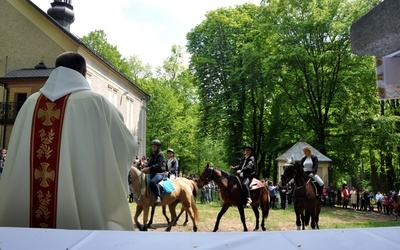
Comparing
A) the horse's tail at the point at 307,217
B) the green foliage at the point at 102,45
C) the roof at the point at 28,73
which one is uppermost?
the green foliage at the point at 102,45

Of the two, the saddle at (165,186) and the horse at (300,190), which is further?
the saddle at (165,186)

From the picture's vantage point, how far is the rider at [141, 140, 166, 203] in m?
11.4

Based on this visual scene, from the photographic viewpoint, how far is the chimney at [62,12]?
34500 mm

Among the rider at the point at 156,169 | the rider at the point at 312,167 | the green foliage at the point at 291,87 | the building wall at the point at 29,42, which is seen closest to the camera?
the rider at the point at 312,167

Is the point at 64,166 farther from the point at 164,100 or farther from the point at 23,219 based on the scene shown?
the point at 164,100

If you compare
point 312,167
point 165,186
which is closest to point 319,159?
point 312,167

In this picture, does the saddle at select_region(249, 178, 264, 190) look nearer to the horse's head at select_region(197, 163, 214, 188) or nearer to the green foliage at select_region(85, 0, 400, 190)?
the horse's head at select_region(197, 163, 214, 188)

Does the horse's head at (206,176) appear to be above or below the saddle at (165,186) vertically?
above

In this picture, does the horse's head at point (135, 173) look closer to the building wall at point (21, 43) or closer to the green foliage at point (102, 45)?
the building wall at point (21, 43)

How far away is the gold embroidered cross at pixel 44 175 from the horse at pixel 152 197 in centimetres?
798

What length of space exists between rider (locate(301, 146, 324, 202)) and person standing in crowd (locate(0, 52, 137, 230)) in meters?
8.91

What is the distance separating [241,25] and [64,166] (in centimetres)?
3447

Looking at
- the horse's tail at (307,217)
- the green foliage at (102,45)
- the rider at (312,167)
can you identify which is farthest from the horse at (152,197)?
the green foliage at (102,45)

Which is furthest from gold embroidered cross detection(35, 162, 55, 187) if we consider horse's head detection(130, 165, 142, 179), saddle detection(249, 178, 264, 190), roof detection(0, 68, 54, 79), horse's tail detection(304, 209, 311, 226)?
roof detection(0, 68, 54, 79)
